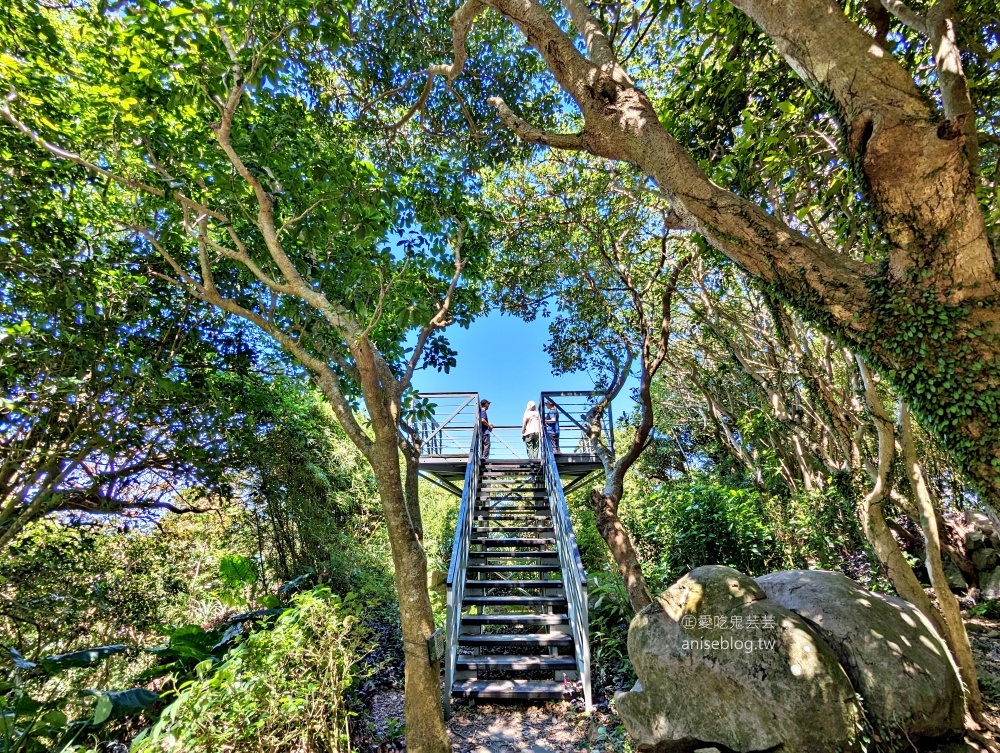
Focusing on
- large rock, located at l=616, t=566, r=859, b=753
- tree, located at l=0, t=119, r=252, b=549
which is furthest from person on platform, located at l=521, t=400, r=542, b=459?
large rock, located at l=616, t=566, r=859, b=753

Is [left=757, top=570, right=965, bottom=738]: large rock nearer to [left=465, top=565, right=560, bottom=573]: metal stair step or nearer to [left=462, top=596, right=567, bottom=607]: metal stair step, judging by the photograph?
[left=462, top=596, right=567, bottom=607]: metal stair step

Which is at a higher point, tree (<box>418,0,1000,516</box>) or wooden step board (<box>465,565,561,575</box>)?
tree (<box>418,0,1000,516</box>)

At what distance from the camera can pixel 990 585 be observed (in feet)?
20.4

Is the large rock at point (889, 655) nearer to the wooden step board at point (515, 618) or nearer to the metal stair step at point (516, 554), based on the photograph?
the wooden step board at point (515, 618)

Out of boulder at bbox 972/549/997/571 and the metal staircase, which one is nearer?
the metal staircase

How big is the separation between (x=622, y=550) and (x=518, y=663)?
189 cm

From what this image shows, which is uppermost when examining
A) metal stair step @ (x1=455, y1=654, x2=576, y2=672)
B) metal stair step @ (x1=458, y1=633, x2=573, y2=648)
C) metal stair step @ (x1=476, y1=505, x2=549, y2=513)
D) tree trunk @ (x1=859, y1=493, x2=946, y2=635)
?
metal stair step @ (x1=476, y1=505, x2=549, y2=513)

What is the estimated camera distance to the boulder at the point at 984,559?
6406 mm

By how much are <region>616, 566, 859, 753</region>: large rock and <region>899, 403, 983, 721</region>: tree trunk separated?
1.20 metres

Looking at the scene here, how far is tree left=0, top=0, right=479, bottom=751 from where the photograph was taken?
3.26 m

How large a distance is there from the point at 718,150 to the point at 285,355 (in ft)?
21.7

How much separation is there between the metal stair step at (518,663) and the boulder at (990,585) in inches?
234

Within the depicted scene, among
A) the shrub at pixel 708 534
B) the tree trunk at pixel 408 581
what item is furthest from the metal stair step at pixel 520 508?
the tree trunk at pixel 408 581

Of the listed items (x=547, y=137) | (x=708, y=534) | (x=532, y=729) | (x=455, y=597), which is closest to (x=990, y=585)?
(x=708, y=534)
